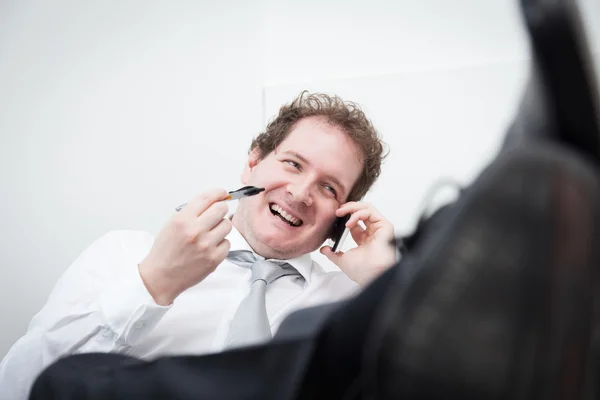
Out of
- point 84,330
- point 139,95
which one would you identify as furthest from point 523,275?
point 139,95

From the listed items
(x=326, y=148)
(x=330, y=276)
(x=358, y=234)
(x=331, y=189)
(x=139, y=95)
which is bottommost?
(x=330, y=276)

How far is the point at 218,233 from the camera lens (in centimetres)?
93

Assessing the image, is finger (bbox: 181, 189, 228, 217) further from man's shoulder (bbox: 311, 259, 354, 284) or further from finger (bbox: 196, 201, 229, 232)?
man's shoulder (bbox: 311, 259, 354, 284)

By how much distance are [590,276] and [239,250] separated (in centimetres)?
100

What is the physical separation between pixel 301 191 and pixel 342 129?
0.85ft

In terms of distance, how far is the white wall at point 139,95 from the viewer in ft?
5.32

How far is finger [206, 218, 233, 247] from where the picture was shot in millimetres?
913

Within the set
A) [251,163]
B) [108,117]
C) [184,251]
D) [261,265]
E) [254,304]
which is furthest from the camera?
[108,117]

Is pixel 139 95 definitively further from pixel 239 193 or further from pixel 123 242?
→ pixel 239 193

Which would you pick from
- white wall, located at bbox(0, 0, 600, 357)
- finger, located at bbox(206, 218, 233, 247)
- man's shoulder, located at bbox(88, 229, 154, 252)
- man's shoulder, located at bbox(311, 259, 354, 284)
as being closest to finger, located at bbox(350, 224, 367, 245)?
man's shoulder, located at bbox(311, 259, 354, 284)

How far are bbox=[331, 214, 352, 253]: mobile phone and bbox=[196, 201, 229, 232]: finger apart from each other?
417 mm

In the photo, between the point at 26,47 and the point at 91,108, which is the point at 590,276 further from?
the point at 26,47

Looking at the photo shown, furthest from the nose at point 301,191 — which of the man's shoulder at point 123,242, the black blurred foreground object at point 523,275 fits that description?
the black blurred foreground object at point 523,275

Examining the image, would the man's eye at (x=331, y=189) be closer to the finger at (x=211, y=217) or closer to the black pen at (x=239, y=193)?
the black pen at (x=239, y=193)
